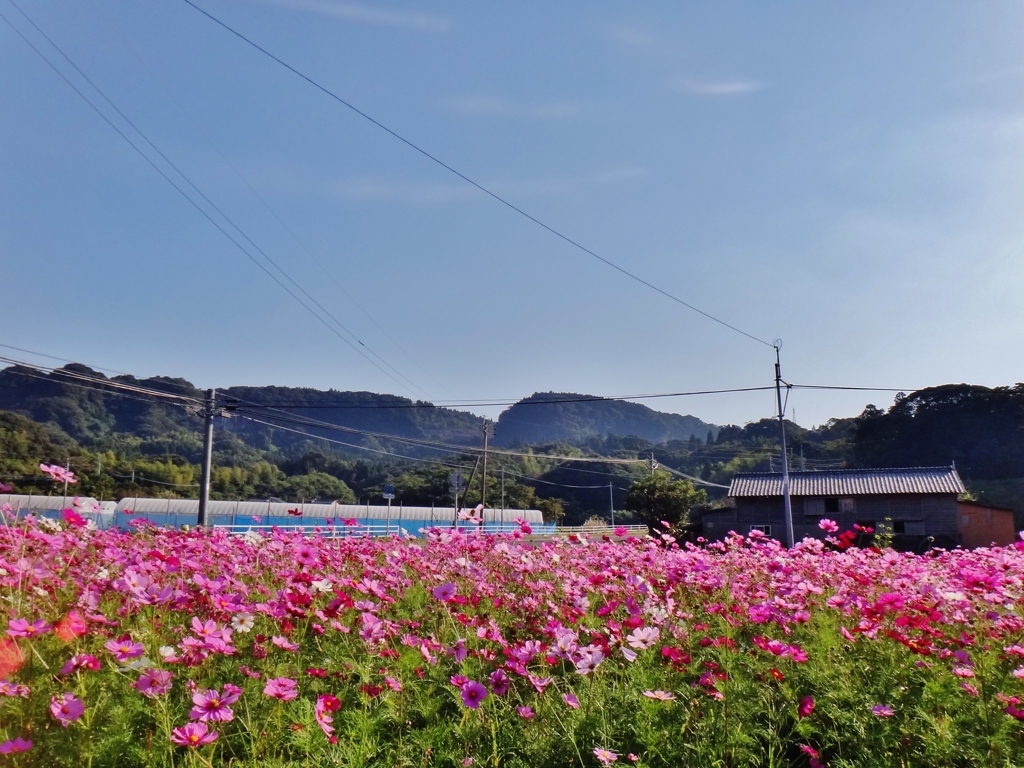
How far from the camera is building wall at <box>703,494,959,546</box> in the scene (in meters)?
26.0

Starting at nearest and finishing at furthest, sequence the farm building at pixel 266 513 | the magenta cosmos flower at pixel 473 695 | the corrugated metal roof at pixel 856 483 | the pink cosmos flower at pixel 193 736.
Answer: the pink cosmos flower at pixel 193 736, the magenta cosmos flower at pixel 473 695, the corrugated metal roof at pixel 856 483, the farm building at pixel 266 513

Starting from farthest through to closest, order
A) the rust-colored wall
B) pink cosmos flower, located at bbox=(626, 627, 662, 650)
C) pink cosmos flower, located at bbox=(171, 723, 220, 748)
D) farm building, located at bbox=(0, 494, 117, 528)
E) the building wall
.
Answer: the rust-colored wall < the building wall < farm building, located at bbox=(0, 494, 117, 528) < pink cosmos flower, located at bbox=(626, 627, 662, 650) < pink cosmos flower, located at bbox=(171, 723, 220, 748)

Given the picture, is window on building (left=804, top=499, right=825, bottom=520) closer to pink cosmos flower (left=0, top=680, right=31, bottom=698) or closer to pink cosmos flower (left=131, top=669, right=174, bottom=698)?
pink cosmos flower (left=131, top=669, right=174, bottom=698)

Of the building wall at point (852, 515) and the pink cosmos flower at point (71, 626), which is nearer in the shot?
the pink cosmos flower at point (71, 626)

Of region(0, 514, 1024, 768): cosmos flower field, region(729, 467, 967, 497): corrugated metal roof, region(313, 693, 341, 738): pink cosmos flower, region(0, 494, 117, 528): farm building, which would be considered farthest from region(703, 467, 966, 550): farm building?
region(313, 693, 341, 738): pink cosmos flower

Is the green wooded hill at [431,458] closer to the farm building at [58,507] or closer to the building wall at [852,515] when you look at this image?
the building wall at [852,515]

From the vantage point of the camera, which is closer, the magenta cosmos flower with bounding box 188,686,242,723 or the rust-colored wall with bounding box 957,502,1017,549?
the magenta cosmos flower with bounding box 188,686,242,723

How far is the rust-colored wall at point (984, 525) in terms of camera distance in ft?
85.8

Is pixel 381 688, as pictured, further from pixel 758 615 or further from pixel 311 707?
pixel 758 615

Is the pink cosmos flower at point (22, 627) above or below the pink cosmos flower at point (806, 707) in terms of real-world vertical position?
above

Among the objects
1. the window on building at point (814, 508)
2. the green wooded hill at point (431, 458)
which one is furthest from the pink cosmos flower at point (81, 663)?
the window on building at point (814, 508)

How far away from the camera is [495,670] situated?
3.22 m

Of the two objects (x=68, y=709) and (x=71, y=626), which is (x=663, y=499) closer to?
(x=71, y=626)

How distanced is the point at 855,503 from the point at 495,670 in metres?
28.0
